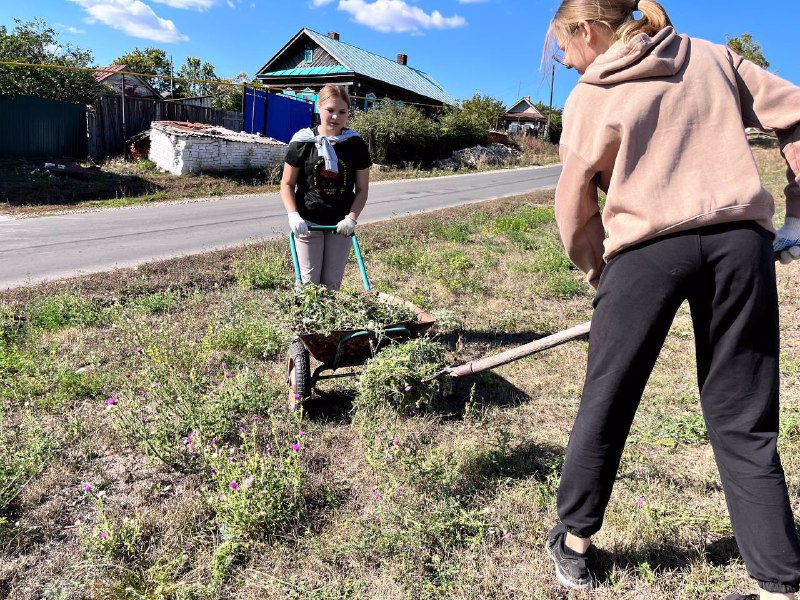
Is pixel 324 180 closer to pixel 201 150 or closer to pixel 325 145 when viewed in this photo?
pixel 325 145

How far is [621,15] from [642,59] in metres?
0.24

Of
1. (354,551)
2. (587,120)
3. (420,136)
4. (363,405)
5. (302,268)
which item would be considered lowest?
(354,551)

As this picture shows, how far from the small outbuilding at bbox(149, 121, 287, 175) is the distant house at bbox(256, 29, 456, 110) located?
50.5 ft

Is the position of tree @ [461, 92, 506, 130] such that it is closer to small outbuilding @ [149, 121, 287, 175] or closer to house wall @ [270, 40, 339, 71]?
house wall @ [270, 40, 339, 71]

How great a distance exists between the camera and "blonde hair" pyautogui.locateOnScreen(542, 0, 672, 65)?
187 cm

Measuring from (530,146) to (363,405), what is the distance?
42.3 m

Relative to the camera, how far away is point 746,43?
4553 centimetres

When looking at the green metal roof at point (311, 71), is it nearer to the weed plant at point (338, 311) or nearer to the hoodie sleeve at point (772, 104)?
the weed plant at point (338, 311)

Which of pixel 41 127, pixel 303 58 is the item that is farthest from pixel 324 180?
pixel 303 58

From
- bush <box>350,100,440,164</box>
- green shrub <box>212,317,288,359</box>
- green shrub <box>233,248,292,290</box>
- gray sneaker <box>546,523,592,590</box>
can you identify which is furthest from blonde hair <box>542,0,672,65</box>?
bush <box>350,100,440,164</box>

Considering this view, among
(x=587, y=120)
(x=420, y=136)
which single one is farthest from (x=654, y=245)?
(x=420, y=136)

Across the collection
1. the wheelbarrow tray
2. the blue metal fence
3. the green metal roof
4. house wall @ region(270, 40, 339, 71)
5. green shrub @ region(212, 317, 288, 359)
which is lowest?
green shrub @ region(212, 317, 288, 359)

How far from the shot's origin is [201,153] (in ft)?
58.9

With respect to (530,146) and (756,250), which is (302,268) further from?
(530,146)
